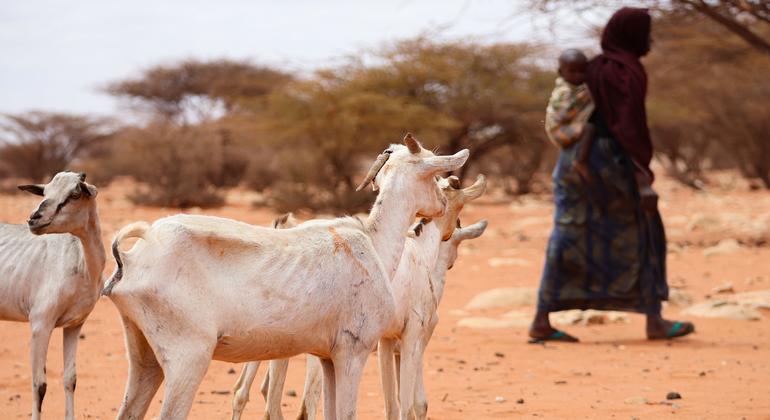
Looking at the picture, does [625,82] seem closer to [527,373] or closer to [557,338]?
[557,338]

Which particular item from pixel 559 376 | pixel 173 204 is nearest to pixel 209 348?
pixel 559 376

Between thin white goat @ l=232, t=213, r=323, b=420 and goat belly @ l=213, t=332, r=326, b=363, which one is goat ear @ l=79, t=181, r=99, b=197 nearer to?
thin white goat @ l=232, t=213, r=323, b=420

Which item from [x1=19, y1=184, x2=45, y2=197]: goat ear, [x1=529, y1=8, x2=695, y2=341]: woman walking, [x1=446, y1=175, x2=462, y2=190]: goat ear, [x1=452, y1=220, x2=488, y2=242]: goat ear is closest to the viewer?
[x1=19, y1=184, x2=45, y2=197]: goat ear

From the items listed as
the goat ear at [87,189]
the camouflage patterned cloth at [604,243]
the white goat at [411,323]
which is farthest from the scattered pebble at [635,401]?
the goat ear at [87,189]

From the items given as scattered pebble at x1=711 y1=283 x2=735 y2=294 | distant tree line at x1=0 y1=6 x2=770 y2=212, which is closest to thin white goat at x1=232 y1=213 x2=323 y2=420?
scattered pebble at x1=711 y1=283 x2=735 y2=294

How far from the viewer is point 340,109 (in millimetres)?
22156

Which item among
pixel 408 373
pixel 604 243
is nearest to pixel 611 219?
pixel 604 243

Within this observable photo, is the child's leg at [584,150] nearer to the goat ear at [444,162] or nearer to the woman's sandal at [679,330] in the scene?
the woman's sandal at [679,330]

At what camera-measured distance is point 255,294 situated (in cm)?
360

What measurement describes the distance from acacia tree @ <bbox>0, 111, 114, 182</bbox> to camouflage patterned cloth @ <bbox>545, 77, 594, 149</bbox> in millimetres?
22670

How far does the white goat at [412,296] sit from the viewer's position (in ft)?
15.7

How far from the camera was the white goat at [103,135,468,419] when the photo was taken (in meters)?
3.44

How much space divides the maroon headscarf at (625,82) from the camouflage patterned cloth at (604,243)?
19cm

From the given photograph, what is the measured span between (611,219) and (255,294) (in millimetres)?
5278
